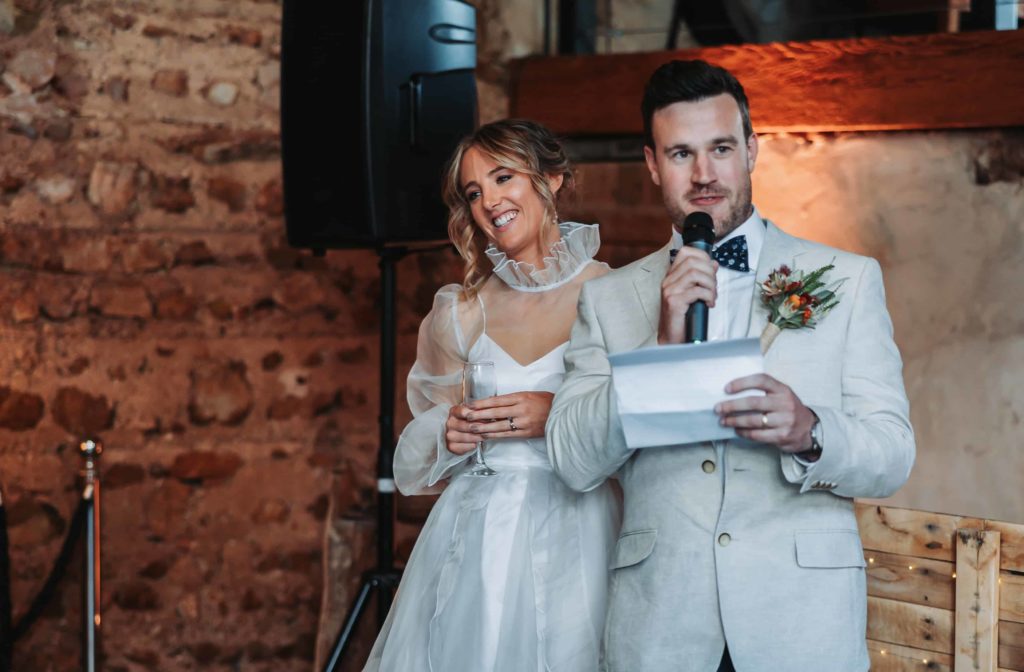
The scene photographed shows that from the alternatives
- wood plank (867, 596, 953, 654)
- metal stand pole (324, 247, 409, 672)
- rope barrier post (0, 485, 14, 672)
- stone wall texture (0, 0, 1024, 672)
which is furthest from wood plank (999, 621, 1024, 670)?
rope barrier post (0, 485, 14, 672)

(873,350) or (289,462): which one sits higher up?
(873,350)

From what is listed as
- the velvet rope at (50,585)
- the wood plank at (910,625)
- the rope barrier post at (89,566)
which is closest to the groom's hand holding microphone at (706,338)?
the wood plank at (910,625)

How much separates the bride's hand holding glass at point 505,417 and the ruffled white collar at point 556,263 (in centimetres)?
38

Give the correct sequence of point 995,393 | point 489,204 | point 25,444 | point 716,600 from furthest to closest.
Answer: point 25,444
point 995,393
point 489,204
point 716,600

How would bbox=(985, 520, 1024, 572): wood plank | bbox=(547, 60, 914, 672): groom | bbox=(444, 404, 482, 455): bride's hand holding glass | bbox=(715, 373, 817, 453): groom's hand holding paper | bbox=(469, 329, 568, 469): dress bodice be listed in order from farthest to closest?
bbox=(469, 329, 568, 469): dress bodice < bbox=(444, 404, 482, 455): bride's hand holding glass < bbox=(985, 520, 1024, 572): wood plank < bbox=(547, 60, 914, 672): groom < bbox=(715, 373, 817, 453): groom's hand holding paper

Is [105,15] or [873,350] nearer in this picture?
[873,350]

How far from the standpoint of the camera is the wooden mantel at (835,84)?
348cm

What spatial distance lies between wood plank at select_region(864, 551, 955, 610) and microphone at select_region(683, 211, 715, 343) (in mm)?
1082

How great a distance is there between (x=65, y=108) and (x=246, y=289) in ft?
2.85

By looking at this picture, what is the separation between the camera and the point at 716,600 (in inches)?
71.1

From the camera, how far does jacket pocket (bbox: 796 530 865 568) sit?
1.78 metres

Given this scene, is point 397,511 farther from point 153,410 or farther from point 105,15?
point 105,15

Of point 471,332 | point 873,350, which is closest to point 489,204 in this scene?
point 471,332

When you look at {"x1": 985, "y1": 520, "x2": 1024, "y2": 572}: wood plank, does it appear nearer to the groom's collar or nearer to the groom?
the groom
